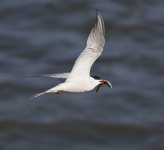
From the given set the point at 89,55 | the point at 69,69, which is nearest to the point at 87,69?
the point at 89,55

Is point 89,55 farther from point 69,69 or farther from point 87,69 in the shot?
point 69,69

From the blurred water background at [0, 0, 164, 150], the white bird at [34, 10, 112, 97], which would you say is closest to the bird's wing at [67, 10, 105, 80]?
the white bird at [34, 10, 112, 97]

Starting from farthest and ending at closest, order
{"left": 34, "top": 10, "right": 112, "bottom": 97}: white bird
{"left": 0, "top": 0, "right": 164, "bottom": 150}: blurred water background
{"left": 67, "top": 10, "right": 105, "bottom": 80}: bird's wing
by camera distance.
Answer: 1. {"left": 0, "top": 0, "right": 164, "bottom": 150}: blurred water background
2. {"left": 67, "top": 10, "right": 105, "bottom": 80}: bird's wing
3. {"left": 34, "top": 10, "right": 112, "bottom": 97}: white bird

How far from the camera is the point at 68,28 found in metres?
16.3

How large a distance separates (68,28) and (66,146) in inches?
137

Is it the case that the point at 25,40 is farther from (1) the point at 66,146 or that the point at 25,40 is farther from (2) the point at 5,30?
(1) the point at 66,146

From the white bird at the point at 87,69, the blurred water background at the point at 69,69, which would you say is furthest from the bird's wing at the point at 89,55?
the blurred water background at the point at 69,69

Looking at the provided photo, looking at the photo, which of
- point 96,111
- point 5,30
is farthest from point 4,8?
point 96,111

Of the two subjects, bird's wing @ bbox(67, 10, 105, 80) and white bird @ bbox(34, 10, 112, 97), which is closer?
white bird @ bbox(34, 10, 112, 97)

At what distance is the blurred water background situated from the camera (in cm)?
1369

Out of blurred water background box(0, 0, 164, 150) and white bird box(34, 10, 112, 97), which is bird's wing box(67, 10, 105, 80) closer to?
white bird box(34, 10, 112, 97)

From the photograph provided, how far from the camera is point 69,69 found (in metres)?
15.0

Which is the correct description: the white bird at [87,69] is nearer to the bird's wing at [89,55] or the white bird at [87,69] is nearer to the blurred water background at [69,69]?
the bird's wing at [89,55]

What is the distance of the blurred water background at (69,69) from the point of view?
44.9 ft
